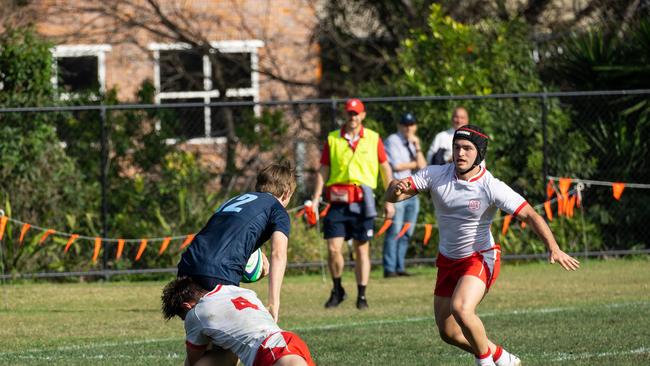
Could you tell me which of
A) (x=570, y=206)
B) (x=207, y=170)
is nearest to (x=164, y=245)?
(x=207, y=170)

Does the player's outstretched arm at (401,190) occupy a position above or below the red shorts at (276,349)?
above

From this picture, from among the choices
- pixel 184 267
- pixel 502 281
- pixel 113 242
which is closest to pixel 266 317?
pixel 184 267

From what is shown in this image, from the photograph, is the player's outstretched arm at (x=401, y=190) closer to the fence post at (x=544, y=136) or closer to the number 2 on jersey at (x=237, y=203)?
the number 2 on jersey at (x=237, y=203)

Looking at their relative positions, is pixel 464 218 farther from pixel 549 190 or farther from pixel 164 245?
pixel 549 190

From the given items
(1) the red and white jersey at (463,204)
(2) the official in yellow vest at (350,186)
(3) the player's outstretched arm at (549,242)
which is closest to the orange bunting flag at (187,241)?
(2) the official in yellow vest at (350,186)

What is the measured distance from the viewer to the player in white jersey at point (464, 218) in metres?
8.25

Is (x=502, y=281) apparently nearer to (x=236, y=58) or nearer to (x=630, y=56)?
(x=630, y=56)

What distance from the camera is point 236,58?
2230cm

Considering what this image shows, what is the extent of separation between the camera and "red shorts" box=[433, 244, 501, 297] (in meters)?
8.42

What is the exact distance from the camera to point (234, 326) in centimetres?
653

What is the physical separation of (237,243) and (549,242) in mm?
2049

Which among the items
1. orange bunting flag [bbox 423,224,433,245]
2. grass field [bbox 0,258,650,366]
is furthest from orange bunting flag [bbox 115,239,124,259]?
orange bunting flag [bbox 423,224,433,245]

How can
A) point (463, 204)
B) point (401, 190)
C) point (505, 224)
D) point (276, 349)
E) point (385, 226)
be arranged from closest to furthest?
1. point (276, 349)
2. point (463, 204)
3. point (401, 190)
4. point (385, 226)
5. point (505, 224)

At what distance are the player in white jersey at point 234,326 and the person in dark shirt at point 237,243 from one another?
0.78 feet
